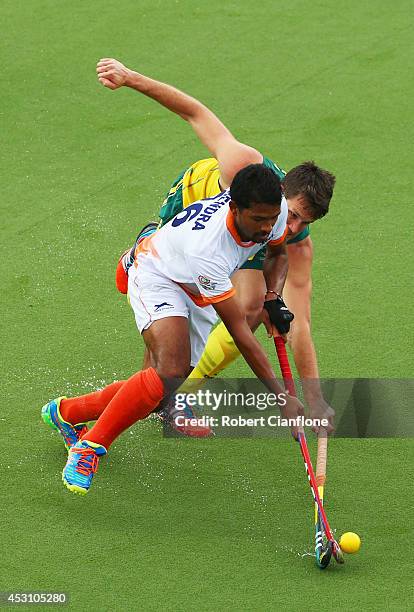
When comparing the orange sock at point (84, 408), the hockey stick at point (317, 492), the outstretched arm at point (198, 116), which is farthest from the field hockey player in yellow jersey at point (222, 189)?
the orange sock at point (84, 408)

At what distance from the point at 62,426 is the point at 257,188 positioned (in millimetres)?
1367

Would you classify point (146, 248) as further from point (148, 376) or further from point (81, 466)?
point (81, 466)

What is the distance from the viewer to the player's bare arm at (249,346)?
4.36 m

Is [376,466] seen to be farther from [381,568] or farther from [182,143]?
[182,143]

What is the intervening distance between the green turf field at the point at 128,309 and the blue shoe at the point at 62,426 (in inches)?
4.2

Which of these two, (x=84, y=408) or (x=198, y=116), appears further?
(x=198, y=116)

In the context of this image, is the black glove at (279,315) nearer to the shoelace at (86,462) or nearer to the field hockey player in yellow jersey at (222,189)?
the field hockey player in yellow jersey at (222,189)

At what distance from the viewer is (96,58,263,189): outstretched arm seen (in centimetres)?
480

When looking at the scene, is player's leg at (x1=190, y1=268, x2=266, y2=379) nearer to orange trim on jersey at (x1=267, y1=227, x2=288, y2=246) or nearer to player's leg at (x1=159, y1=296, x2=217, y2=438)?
player's leg at (x1=159, y1=296, x2=217, y2=438)

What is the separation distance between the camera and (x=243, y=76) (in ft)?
26.7

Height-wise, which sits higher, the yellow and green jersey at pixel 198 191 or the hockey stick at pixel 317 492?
the yellow and green jersey at pixel 198 191

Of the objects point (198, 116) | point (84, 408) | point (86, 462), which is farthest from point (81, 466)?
point (198, 116)

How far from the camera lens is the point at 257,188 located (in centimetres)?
418

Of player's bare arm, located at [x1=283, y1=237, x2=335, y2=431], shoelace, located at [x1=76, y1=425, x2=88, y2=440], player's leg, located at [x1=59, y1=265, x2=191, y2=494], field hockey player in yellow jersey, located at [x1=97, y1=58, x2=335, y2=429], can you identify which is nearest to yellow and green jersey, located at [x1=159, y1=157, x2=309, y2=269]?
field hockey player in yellow jersey, located at [x1=97, y1=58, x2=335, y2=429]
